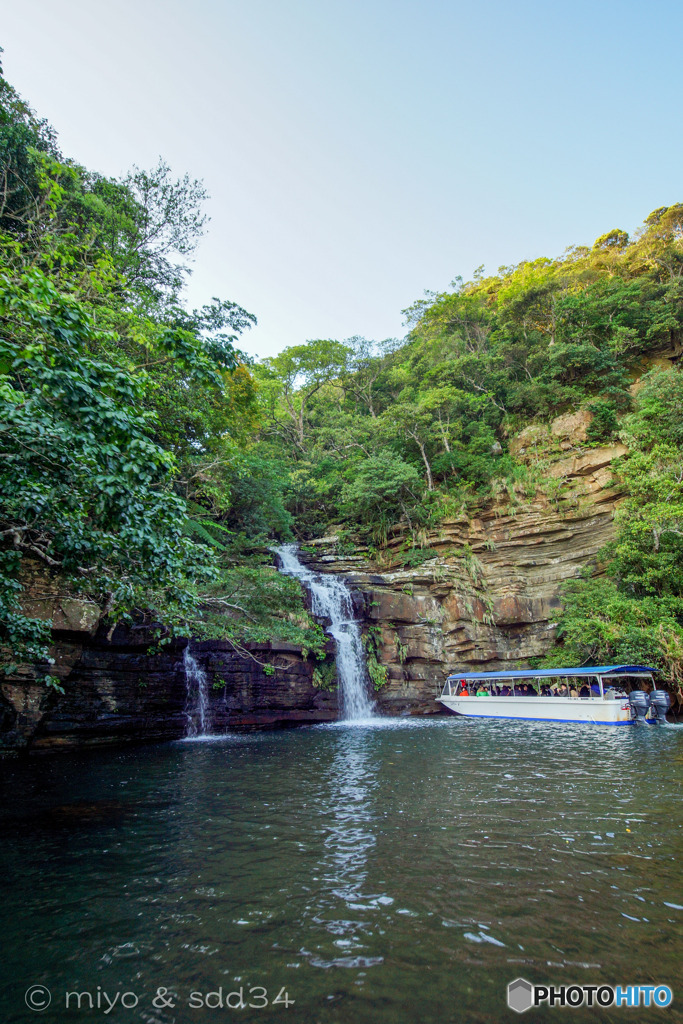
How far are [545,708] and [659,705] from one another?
381 centimetres

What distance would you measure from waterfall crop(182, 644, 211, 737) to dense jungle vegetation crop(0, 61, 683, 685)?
6.20 ft

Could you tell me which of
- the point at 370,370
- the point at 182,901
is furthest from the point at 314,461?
the point at 182,901

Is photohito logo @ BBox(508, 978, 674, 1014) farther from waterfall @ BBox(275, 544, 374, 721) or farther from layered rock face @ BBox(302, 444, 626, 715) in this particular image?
layered rock face @ BBox(302, 444, 626, 715)

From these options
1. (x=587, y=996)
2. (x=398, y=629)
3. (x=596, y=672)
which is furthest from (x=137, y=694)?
(x=596, y=672)

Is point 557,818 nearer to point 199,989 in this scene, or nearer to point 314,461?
point 199,989

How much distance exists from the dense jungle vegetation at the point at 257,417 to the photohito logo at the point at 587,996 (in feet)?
18.5

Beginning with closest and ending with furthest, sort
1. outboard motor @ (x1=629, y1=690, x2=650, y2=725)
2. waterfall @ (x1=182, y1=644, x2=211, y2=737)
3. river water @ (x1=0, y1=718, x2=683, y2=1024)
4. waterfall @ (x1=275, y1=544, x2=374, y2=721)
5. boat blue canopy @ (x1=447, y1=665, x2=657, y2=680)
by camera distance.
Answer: river water @ (x1=0, y1=718, x2=683, y2=1024) < waterfall @ (x1=182, y1=644, x2=211, y2=737) < boat blue canopy @ (x1=447, y1=665, x2=657, y2=680) < outboard motor @ (x1=629, y1=690, x2=650, y2=725) < waterfall @ (x1=275, y1=544, x2=374, y2=721)

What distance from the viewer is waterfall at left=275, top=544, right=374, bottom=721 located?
19.9 m

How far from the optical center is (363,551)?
28.5m

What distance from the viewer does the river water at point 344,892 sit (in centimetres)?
313

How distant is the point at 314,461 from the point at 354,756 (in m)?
24.9

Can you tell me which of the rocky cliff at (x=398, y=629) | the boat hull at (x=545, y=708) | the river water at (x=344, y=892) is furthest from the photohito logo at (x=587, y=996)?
the boat hull at (x=545, y=708)

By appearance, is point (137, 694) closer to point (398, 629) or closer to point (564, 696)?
point (398, 629)

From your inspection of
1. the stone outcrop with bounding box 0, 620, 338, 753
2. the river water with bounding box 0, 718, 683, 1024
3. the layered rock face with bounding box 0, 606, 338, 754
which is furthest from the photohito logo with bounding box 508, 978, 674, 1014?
the layered rock face with bounding box 0, 606, 338, 754
